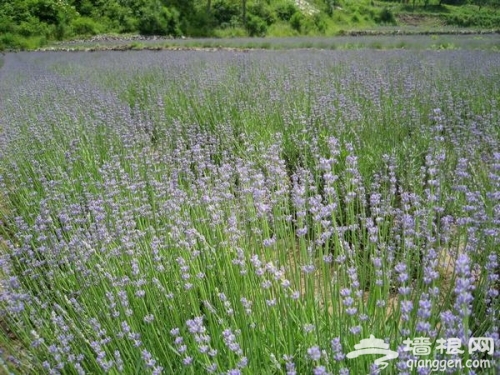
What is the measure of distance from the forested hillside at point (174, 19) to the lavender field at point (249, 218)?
44.2 ft

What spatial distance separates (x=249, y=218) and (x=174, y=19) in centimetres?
2655

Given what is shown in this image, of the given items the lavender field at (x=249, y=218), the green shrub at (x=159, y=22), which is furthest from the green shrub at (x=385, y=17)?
the lavender field at (x=249, y=218)

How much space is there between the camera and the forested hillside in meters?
20.5

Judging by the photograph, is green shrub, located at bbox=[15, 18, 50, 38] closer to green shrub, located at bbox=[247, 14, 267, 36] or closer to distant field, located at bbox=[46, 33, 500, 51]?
distant field, located at bbox=[46, 33, 500, 51]

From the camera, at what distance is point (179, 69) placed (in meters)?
7.71

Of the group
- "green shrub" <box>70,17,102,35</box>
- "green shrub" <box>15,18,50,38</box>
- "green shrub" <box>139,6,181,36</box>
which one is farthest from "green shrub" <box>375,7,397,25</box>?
"green shrub" <box>15,18,50,38</box>

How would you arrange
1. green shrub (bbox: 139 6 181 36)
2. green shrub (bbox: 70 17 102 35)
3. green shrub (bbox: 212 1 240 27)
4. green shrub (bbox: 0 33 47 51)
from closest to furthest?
green shrub (bbox: 0 33 47 51) < green shrub (bbox: 70 17 102 35) < green shrub (bbox: 139 6 181 36) < green shrub (bbox: 212 1 240 27)

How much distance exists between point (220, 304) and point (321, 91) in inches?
146

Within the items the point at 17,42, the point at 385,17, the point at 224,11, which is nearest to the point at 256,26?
the point at 224,11

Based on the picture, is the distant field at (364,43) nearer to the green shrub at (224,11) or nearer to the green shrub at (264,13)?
the green shrub at (224,11)

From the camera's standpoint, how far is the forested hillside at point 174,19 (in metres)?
20.5

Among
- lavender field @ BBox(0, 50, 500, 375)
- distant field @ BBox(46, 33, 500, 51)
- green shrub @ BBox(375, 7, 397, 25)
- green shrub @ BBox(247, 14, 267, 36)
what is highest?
green shrub @ BBox(375, 7, 397, 25)

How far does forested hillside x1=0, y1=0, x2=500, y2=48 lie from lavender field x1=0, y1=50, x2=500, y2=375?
13471mm

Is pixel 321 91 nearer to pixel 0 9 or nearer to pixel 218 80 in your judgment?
pixel 218 80
